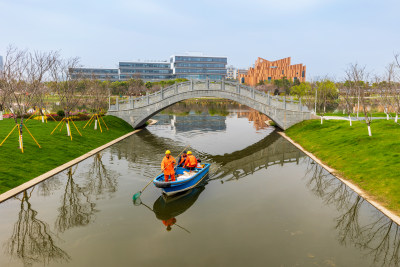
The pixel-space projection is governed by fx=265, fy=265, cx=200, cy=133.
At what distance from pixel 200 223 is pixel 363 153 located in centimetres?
1338

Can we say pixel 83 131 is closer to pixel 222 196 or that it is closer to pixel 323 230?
pixel 222 196

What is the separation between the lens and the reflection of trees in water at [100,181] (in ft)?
46.6

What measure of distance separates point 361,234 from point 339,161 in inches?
363

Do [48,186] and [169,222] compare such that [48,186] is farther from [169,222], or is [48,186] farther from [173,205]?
[169,222]

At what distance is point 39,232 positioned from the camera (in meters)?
10.1

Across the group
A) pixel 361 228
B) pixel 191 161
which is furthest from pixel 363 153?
pixel 191 161

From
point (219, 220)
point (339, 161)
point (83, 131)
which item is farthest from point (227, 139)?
point (219, 220)

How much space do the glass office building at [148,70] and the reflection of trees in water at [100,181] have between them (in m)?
127

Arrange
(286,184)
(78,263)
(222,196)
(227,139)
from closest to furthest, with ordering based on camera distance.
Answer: (78,263)
(222,196)
(286,184)
(227,139)

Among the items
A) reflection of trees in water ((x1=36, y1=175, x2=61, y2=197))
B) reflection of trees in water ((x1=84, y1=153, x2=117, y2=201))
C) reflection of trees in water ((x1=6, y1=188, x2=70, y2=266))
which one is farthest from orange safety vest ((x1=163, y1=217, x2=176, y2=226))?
reflection of trees in water ((x1=36, y1=175, x2=61, y2=197))

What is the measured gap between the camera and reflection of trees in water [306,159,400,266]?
887 cm

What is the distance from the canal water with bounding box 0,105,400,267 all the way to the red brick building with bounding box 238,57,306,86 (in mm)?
127426

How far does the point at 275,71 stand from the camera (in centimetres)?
14388

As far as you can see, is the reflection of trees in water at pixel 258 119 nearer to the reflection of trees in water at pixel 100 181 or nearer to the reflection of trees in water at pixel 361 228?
the reflection of trees in water at pixel 361 228
